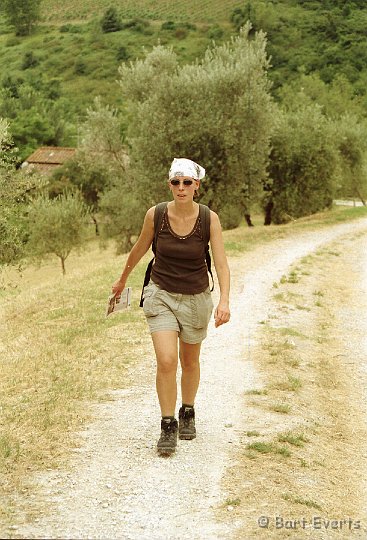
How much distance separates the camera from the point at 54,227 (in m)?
41.1

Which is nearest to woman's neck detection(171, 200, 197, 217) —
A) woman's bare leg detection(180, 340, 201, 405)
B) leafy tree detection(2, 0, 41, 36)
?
woman's bare leg detection(180, 340, 201, 405)

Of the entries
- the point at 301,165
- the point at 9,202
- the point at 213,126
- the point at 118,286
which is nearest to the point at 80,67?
the point at 301,165

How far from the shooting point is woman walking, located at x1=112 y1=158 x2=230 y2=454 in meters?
6.26

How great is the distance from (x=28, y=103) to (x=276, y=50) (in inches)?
1587

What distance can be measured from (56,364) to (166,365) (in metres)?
4.13

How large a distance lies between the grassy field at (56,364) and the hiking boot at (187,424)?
39.8 inches

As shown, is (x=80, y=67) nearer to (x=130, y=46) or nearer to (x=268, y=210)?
(x=130, y=46)

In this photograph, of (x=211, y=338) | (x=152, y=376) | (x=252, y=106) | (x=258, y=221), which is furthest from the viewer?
(x=258, y=221)

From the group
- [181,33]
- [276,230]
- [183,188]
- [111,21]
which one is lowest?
[276,230]

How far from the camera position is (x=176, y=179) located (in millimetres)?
6188

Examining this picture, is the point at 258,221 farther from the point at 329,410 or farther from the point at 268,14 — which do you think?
the point at 268,14

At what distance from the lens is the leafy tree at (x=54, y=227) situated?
40875 millimetres

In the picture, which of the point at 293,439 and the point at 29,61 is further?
the point at 29,61

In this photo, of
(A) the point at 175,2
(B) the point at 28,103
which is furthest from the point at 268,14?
(B) the point at 28,103
